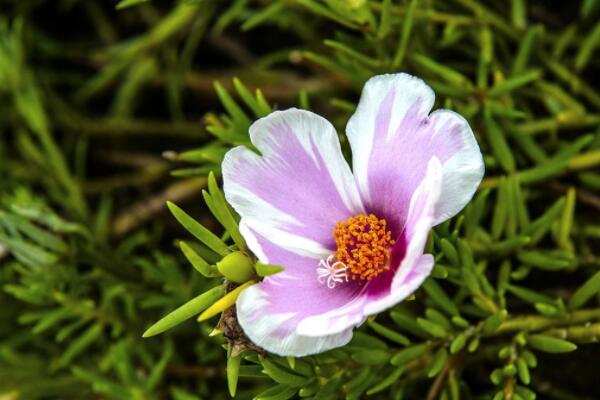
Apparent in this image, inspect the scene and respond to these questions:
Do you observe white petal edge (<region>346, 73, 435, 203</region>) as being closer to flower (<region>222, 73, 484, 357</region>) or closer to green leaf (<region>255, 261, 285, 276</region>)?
flower (<region>222, 73, 484, 357</region>)

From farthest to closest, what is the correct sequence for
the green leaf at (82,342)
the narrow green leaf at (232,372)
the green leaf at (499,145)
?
the green leaf at (82,342)
the green leaf at (499,145)
the narrow green leaf at (232,372)

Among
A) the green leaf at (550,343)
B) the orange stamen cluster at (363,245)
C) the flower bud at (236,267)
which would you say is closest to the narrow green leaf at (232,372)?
the flower bud at (236,267)

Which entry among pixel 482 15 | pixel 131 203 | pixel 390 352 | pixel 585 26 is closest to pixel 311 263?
pixel 390 352

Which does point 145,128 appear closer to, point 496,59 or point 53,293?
point 53,293

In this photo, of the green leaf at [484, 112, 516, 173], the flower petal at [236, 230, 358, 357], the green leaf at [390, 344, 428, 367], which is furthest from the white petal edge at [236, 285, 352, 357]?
the green leaf at [484, 112, 516, 173]

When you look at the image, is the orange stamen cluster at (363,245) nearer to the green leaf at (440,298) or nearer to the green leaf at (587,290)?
the green leaf at (440,298)

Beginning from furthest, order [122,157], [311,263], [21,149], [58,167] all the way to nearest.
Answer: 1. [122,157]
2. [21,149]
3. [58,167]
4. [311,263]
